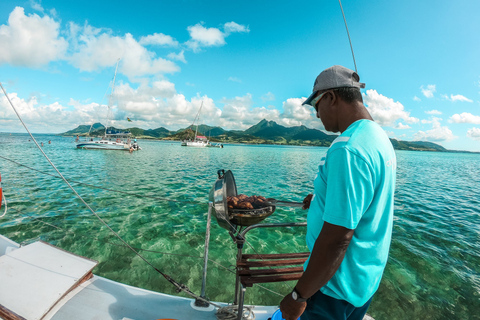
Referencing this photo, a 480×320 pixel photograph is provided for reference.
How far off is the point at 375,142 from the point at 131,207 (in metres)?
11.6

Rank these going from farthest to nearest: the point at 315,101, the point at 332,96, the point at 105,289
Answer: the point at 105,289 < the point at 315,101 < the point at 332,96

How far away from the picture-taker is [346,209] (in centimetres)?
120

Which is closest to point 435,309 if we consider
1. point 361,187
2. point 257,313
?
point 257,313

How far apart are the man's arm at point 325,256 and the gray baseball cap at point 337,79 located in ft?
2.93

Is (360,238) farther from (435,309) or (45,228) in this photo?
(45,228)

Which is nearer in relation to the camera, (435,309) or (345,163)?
(345,163)

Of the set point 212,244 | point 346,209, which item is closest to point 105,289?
point 346,209

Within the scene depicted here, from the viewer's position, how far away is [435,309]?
16.9ft

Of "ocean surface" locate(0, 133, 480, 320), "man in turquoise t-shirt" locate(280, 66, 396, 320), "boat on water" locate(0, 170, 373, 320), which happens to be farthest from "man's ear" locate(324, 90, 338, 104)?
"ocean surface" locate(0, 133, 480, 320)

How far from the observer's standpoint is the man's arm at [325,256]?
126 cm

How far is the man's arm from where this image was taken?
4.14ft

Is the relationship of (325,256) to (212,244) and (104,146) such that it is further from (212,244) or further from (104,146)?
(104,146)

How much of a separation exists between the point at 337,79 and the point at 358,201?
0.80m

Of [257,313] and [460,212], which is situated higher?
[257,313]
